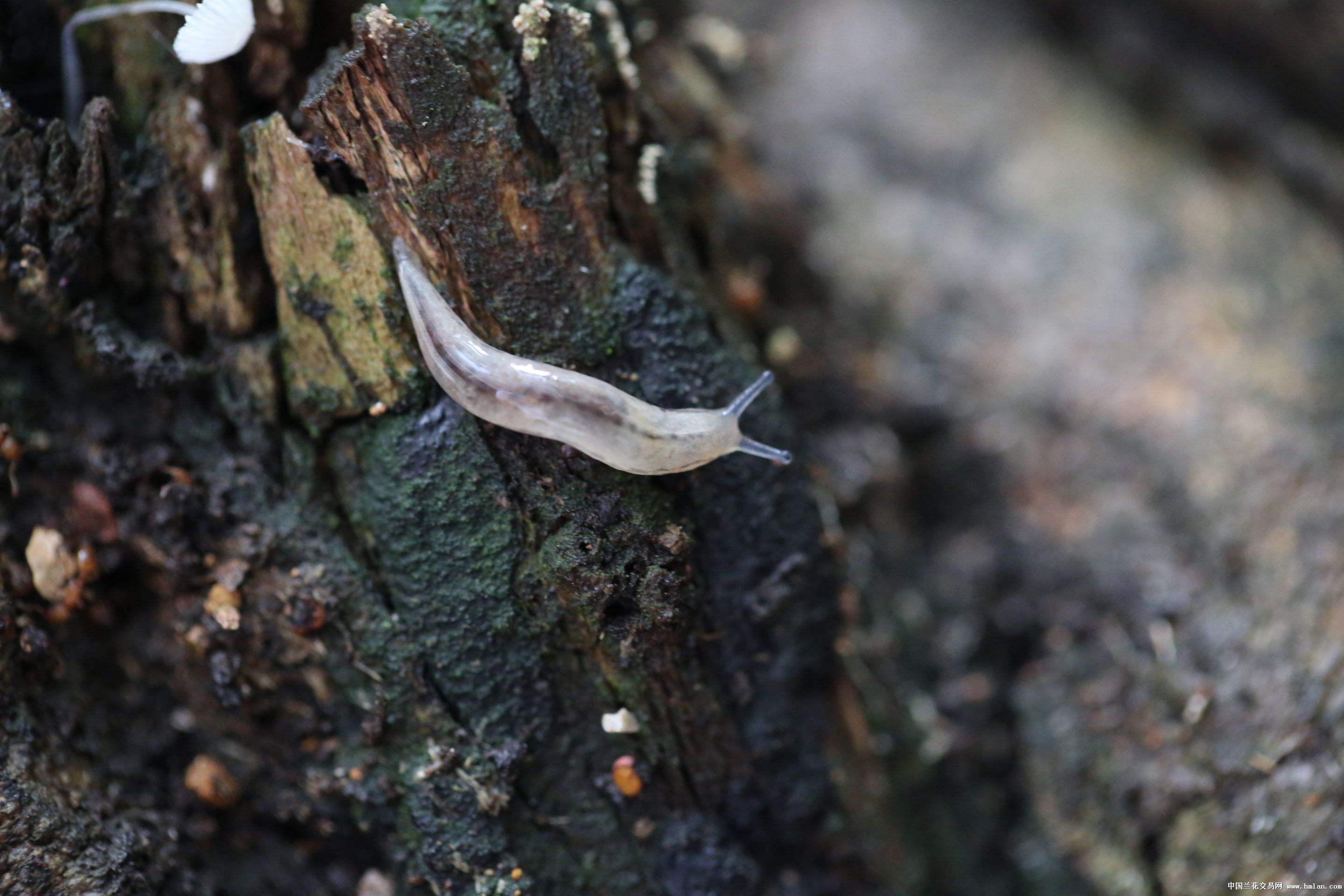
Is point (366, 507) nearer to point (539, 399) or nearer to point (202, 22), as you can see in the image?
point (539, 399)

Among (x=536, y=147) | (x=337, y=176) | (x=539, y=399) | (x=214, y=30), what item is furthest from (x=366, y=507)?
(x=214, y=30)

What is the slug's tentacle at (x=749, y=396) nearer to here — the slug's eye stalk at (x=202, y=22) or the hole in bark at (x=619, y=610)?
the hole in bark at (x=619, y=610)

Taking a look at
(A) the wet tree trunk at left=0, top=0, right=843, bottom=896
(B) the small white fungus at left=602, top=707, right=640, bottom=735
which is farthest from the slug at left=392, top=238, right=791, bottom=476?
(B) the small white fungus at left=602, top=707, right=640, bottom=735

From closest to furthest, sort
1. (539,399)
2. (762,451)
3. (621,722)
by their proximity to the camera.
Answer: (539,399) → (621,722) → (762,451)

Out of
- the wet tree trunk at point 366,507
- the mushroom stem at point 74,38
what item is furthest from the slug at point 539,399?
the mushroom stem at point 74,38

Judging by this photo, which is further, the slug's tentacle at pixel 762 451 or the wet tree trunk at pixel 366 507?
the slug's tentacle at pixel 762 451

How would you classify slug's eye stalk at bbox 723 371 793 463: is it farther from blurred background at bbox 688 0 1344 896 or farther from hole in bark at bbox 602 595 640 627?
blurred background at bbox 688 0 1344 896

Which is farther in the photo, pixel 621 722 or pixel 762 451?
pixel 762 451
